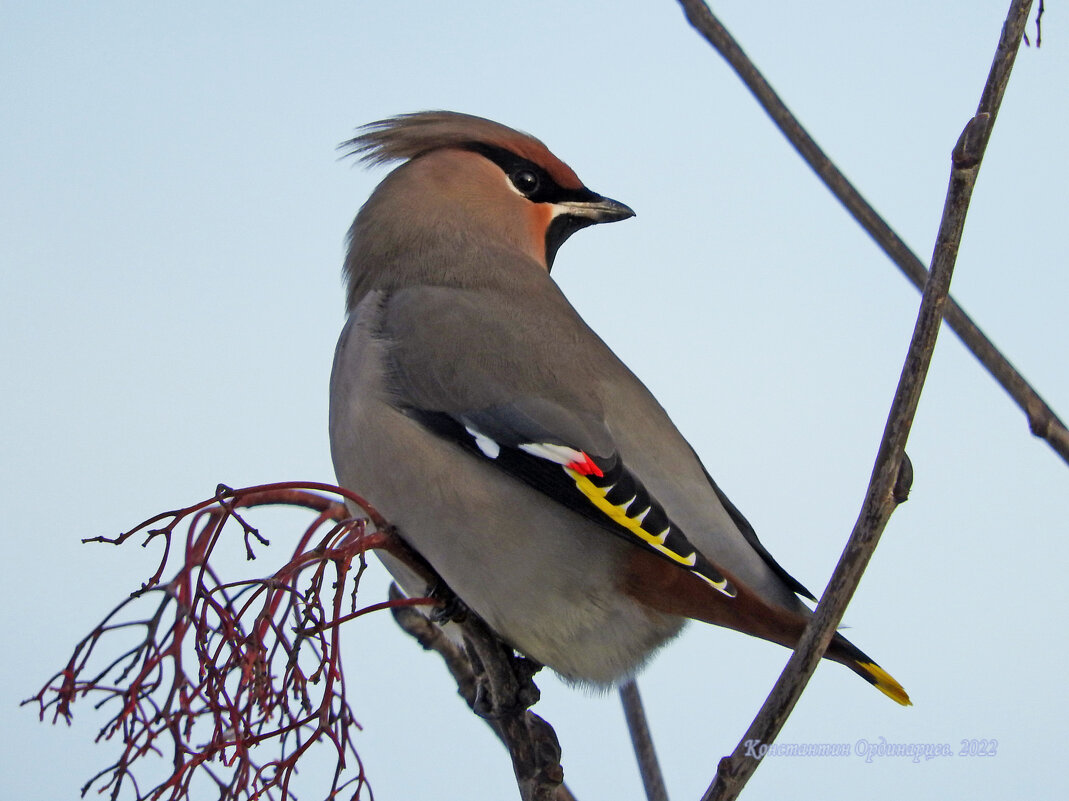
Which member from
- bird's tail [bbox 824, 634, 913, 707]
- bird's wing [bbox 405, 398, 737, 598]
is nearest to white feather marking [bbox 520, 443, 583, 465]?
bird's wing [bbox 405, 398, 737, 598]

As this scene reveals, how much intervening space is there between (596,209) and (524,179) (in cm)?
19

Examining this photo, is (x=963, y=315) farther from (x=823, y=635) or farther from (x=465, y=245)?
(x=465, y=245)

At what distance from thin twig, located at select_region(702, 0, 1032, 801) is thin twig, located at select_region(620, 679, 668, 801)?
105 centimetres

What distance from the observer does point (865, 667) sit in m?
1.96

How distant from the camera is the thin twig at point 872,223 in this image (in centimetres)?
197

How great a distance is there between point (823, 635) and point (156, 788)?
83 centimetres

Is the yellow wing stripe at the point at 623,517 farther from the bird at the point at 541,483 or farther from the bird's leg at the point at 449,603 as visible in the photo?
the bird's leg at the point at 449,603

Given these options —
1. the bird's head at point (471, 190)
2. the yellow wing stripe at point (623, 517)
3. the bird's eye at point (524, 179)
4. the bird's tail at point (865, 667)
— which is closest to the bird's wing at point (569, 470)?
the yellow wing stripe at point (623, 517)

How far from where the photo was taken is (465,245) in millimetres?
2854

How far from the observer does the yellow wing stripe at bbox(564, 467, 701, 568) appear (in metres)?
2.04

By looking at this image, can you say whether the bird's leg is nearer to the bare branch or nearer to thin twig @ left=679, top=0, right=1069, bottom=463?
the bare branch

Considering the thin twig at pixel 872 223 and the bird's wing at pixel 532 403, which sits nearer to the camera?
the thin twig at pixel 872 223

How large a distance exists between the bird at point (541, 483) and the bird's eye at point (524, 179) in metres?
0.45

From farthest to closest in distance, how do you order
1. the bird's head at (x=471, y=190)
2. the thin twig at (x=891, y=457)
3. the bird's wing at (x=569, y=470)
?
the bird's head at (x=471, y=190), the bird's wing at (x=569, y=470), the thin twig at (x=891, y=457)
